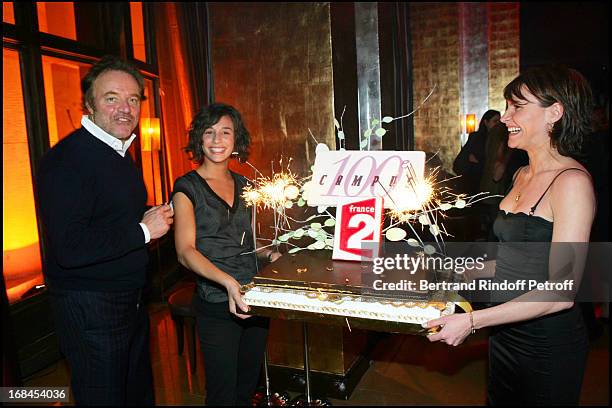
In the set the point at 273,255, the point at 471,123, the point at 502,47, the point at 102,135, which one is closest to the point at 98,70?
the point at 102,135

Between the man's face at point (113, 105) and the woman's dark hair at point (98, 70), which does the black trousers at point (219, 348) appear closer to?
the man's face at point (113, 105)

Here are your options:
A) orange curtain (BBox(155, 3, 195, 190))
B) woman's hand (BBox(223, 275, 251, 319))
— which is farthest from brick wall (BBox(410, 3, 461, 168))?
woman's hand (BBox(223, 275, 251, 319))

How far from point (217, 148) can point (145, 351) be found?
888mm

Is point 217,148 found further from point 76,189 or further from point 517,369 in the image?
point 517,369

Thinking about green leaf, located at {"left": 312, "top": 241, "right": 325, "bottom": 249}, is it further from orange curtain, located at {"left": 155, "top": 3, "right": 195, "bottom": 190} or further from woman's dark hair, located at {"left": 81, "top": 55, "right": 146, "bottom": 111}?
orange curtain, located at {"left": 155, "top": 3, "right": 195, "bottom": 190}

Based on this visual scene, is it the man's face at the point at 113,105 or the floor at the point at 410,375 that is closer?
the man's face at the point at 113,105

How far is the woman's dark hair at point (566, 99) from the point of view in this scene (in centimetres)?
162

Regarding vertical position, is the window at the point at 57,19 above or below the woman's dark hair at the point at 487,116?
above

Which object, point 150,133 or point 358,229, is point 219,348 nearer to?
point 358,229

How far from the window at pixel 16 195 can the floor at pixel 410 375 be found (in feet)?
2.36

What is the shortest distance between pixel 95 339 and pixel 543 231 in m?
1.57

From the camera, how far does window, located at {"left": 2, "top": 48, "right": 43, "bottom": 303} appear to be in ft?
11.8

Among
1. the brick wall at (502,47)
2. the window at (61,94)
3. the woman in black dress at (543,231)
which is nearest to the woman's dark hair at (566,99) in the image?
the woman in black dress at (543,231)

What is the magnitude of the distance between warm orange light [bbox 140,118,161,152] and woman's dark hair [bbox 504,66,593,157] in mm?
3658
